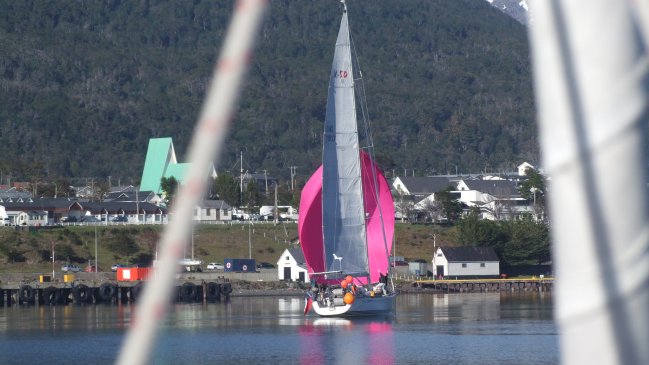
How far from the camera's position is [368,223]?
130 feet

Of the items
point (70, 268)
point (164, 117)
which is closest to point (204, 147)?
point (70, 268)

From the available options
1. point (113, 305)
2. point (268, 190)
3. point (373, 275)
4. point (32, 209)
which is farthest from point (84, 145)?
point (373, 275)

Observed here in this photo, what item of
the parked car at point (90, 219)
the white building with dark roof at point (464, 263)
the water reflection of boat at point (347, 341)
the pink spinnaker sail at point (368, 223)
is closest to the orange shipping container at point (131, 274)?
the white building with dark roof at point (464, 263)

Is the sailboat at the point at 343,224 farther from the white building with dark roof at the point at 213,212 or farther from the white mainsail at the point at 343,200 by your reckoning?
the white building with dark roof at the point at 213,212

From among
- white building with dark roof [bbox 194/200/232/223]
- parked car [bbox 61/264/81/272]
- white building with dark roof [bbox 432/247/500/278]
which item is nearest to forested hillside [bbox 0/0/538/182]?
white building with dark roof [bbox 194/200/232/223]

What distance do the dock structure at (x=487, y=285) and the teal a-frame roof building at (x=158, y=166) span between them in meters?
56.8

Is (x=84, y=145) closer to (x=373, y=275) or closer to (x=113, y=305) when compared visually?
(x=113, y=305)

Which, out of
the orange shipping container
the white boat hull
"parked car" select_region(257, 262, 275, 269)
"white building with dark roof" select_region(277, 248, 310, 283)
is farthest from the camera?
"parked car" select_region(257, 262, 275, 269)

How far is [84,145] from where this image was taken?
164625 millimetres

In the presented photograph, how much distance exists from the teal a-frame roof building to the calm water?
7498 cm

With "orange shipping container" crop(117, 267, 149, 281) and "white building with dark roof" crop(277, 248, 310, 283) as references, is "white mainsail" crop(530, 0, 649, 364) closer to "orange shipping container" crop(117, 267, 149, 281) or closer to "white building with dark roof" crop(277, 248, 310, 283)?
"orange shipping container" crop(117, 267, 149, 281)

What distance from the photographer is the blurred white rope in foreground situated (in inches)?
95.3

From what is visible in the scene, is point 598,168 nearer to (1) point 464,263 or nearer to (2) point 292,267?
(2) point 292,267

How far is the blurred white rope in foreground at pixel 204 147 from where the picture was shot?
95.3 inches
